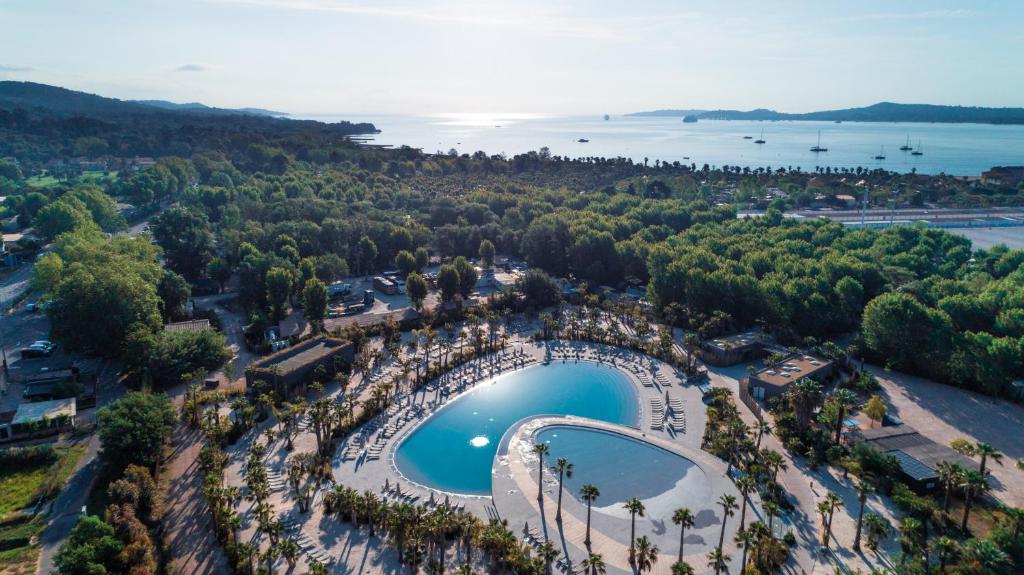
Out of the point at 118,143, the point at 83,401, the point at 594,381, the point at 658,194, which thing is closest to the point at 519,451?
the point at 594,381

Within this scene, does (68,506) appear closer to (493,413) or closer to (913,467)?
(493,413)

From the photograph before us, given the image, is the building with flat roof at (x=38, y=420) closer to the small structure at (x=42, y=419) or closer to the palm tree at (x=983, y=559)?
the small structure at (x=42, y=419)

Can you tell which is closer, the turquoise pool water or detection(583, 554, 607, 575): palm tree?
detection(583, 554, 607, 575): palm tree

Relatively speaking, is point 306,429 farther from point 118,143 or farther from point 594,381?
point 118,143

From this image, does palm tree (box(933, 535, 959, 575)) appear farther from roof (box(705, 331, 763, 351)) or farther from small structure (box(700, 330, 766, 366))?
roof (box(705, 331, 763, 351))

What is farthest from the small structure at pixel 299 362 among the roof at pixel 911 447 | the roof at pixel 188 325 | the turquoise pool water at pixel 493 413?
the roof at pixel 911 447

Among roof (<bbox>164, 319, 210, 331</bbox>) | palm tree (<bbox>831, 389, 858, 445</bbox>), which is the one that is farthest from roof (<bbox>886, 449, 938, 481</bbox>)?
roof (<bbox>164, 319, 210, 331</bbox>)
